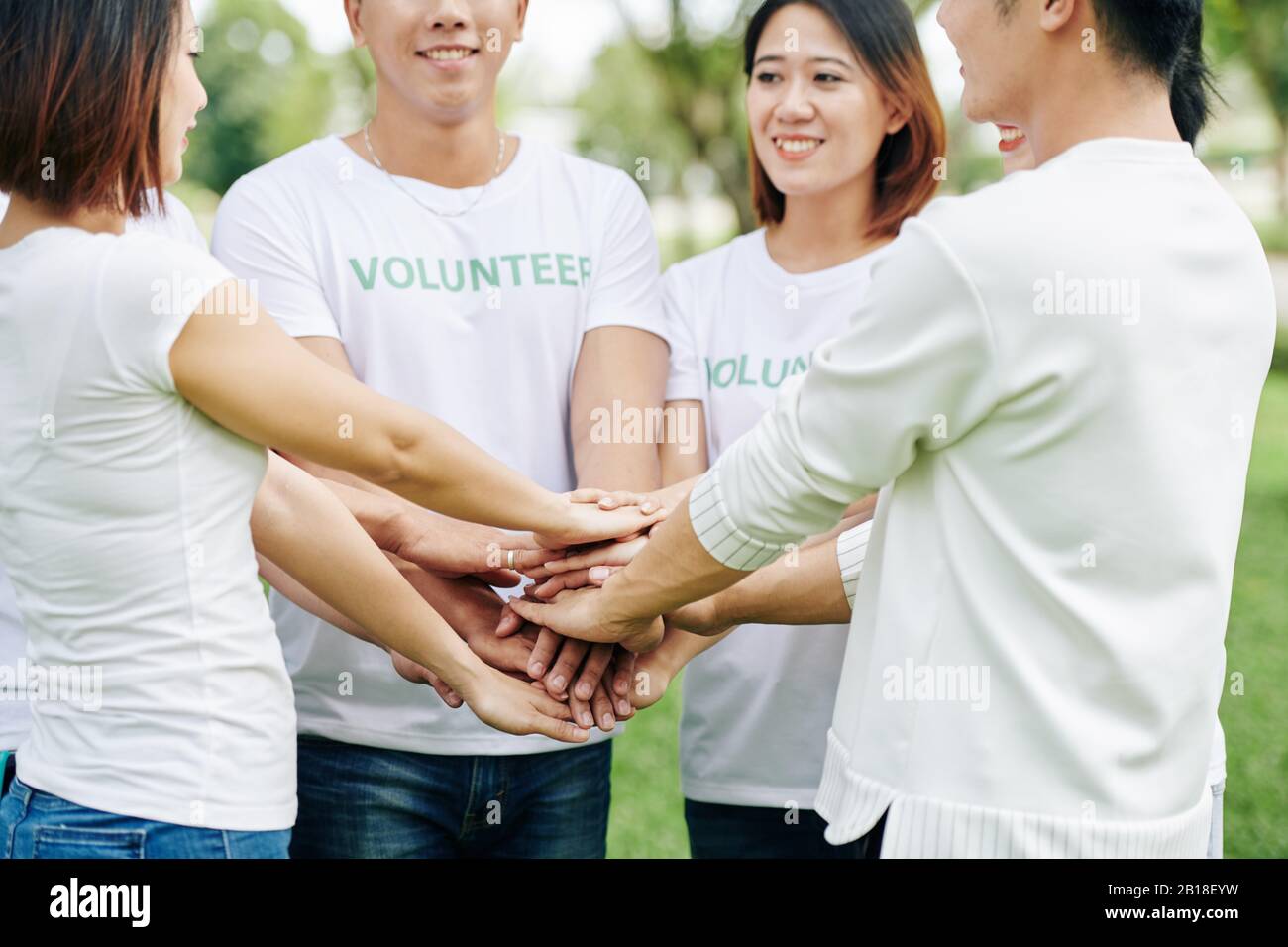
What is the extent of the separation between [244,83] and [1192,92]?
36180mm

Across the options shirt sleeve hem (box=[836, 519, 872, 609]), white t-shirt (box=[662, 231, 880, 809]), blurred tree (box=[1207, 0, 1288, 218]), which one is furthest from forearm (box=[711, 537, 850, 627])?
blurred tree (box=[1207, 0, 1288, 218])

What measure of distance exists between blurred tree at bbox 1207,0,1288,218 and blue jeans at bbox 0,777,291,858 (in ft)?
34.3

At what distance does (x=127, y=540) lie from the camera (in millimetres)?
1928

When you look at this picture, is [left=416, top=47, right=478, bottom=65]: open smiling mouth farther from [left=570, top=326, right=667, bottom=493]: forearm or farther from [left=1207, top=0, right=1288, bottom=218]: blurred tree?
[left=1207, top=0, right=1288, bottom=218]: blurred tree

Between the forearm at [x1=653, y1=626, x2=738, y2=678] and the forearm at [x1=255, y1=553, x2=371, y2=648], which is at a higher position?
the forearm at [x1=255, y1=553, x2=371, y2=648]

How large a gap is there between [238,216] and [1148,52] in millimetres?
1749

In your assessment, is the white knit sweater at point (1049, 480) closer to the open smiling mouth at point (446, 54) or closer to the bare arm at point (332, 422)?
the bare arm at point (332, 422)

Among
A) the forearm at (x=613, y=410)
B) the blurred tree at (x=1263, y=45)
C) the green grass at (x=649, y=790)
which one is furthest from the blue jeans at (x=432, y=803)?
the blurred tree at (x=1263, y=45)

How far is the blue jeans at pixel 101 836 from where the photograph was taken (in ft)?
6.43

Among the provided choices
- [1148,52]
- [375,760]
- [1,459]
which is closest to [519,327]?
[375,760]

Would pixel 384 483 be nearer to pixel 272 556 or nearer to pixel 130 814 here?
pixel 272 556

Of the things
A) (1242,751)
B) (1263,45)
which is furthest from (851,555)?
(1263,45)

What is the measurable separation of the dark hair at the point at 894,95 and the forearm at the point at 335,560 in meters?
1.31

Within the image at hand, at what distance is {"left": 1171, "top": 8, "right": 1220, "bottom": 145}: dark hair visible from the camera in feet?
8.10
